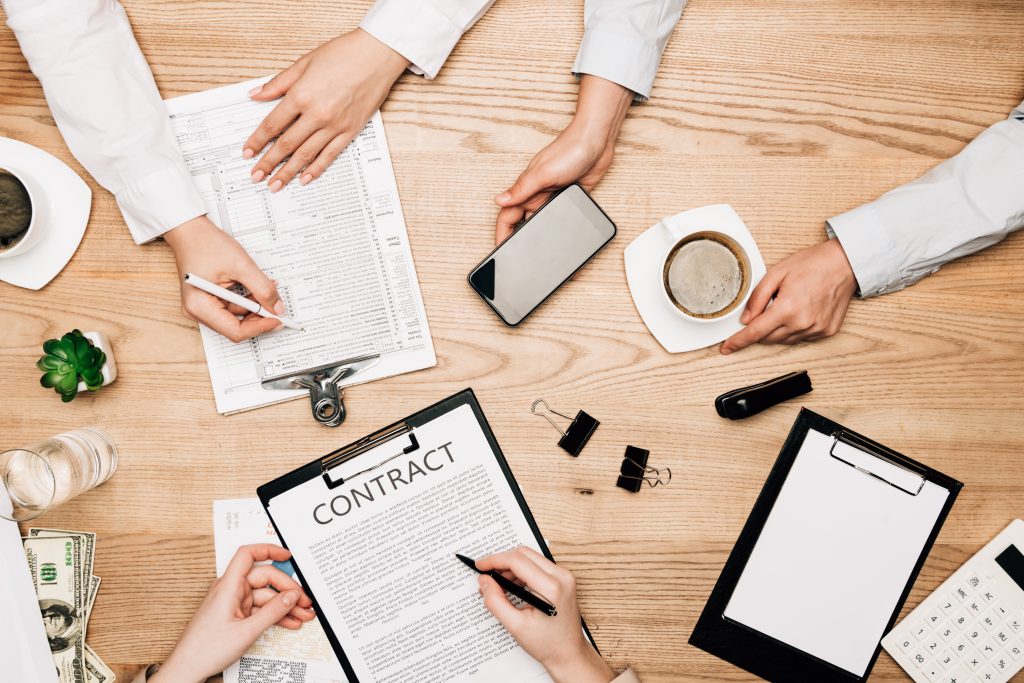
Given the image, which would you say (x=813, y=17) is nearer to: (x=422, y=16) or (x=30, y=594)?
(x=422, y=16)

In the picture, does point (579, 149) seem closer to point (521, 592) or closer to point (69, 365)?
point (521, 592)

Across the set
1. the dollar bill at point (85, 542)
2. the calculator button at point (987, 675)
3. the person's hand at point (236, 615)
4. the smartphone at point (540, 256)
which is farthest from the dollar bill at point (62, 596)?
the calculator button at point (987, 675)

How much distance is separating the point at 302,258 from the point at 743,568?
29.0 inches

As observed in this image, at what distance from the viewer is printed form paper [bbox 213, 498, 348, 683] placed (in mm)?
858

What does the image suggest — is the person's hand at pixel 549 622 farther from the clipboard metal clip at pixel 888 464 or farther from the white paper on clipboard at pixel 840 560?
the clipboard metal clip at pixel 888 464

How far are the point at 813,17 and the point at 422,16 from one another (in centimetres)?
54

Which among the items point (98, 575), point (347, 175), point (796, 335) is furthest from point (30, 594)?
point (796, 335)

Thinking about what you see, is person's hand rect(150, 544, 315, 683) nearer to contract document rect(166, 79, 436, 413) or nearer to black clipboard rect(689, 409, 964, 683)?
contract document rect(166, 79, 436, 413)

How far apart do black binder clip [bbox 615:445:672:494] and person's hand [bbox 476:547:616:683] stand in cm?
14

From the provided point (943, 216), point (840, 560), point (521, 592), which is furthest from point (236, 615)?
point (943, 216)

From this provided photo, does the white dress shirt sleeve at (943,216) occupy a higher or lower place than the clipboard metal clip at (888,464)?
higher

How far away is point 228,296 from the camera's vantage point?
82cm

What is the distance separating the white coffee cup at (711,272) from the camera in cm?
84

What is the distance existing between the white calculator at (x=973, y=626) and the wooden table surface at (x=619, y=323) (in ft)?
0.07
